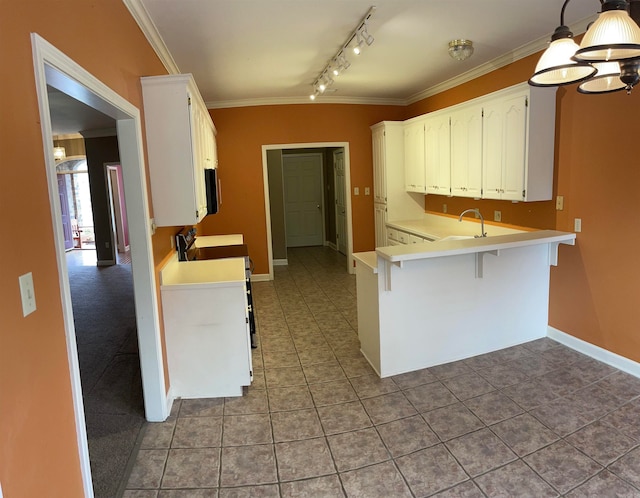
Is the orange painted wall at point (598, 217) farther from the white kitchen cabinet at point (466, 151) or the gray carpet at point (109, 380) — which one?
the gray carpet at point (109, 380)

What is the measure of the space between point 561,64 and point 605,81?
420 millimetres

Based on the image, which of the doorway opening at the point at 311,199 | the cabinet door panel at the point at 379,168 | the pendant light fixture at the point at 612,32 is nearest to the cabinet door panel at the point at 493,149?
the cabinet door panel at the point at 379,168

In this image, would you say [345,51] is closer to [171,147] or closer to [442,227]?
[171,147]

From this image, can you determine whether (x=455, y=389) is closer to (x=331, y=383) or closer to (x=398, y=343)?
(x=398, y=343)

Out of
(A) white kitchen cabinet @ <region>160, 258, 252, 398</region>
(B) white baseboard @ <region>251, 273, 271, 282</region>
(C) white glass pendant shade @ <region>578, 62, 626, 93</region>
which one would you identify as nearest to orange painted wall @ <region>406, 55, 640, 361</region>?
(C) white glass pendant shade @ <region>578, 62, 626, 93</region>

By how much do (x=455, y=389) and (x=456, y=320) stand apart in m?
0.61

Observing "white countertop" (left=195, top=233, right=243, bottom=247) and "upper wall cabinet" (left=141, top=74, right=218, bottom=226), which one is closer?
"upper wall cabinet" (left=141, top=74, right=218, bottom=226)

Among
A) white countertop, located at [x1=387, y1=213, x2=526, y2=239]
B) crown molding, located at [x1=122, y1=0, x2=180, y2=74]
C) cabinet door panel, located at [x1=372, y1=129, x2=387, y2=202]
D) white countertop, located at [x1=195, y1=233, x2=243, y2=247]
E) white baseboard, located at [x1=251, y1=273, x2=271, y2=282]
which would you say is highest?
crown molding, located at [x1=122, y1=0, x2=180, y2=74]

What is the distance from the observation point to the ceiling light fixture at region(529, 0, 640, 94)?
4.83 feet

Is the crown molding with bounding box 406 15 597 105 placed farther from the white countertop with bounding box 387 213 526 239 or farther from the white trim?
the white trim

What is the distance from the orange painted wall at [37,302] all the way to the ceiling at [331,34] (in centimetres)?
149

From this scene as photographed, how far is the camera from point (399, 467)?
2287mm

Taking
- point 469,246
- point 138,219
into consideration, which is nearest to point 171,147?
point 138,219

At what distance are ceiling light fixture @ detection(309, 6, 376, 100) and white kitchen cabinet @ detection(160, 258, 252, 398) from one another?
210cm
